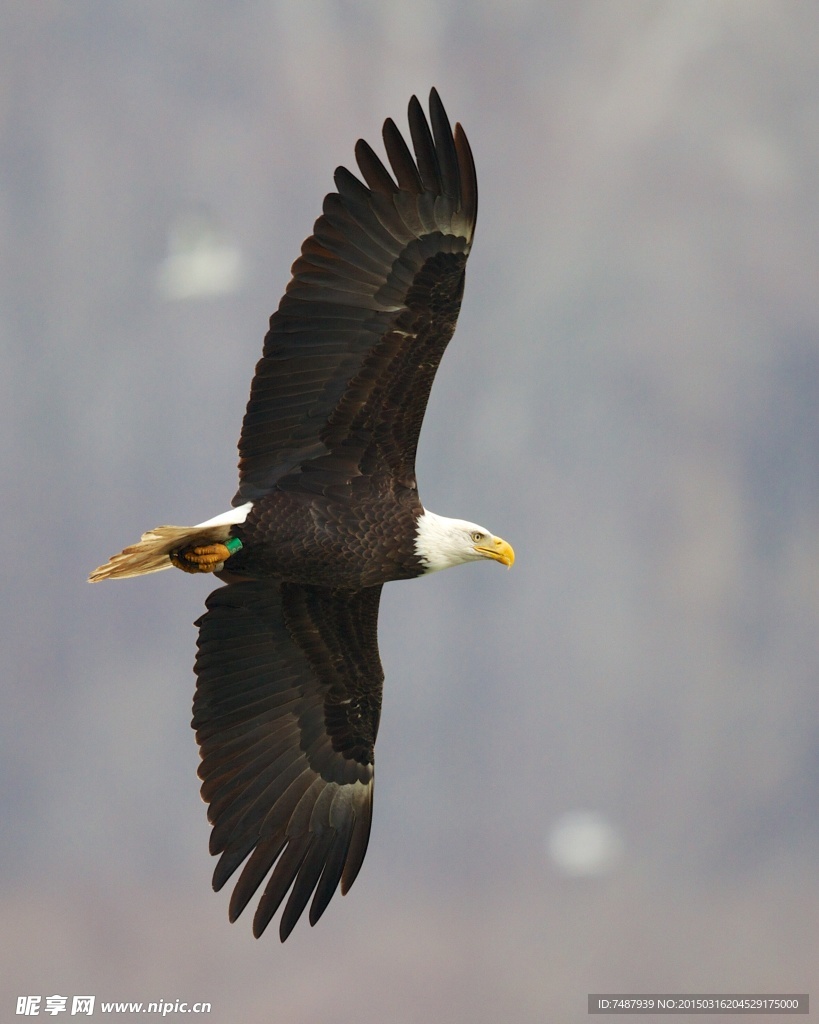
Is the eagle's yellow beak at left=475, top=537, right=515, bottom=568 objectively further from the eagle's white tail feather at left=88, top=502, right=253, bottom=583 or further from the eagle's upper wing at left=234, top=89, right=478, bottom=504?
the eagle's white tail feather at left=88, top=502, right=253, bottom=583

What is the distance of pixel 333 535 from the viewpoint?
43.7ft

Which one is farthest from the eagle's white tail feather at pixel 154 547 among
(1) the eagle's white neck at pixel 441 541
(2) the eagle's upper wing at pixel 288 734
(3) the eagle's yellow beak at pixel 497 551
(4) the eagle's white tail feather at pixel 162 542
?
(3) the eagle's yellow beak at pixel 497 551

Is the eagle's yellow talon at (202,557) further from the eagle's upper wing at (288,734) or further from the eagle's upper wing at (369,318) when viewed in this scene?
the eagle's upper wing at (288,734)

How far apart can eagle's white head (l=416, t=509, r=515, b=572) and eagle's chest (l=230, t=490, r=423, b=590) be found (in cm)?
9

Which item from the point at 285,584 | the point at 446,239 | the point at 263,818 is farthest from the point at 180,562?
the point at 446,239

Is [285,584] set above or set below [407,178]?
below

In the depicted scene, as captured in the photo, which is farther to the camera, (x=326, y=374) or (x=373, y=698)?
(x=373, y=698)

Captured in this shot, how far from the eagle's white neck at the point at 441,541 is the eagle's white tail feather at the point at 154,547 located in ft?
4.60

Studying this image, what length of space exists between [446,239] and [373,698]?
372 cm

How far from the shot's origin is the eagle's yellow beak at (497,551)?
13852 millimetres

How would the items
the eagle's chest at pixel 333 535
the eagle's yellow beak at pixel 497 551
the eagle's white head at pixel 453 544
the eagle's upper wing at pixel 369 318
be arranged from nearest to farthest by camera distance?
the eagle's upper wing at pixel 369 318 < the eagle's chest at pixel 333 535 < the eagle's white head at pixel 453 544 < the eagle's yellow beak at pixel 497 551

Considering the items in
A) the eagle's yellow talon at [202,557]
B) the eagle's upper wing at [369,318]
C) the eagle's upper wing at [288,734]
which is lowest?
the eagle's upper wing at [288,734]

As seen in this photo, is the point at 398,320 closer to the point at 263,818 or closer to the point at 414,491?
the point at 414,491

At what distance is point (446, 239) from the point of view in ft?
43.0
